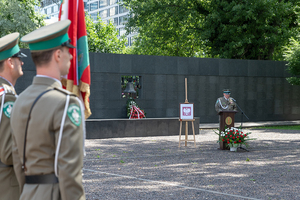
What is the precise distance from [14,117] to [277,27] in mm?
28403

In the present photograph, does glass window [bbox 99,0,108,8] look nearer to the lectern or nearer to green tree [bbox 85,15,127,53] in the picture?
green tree [bbox 85,15,127,53]

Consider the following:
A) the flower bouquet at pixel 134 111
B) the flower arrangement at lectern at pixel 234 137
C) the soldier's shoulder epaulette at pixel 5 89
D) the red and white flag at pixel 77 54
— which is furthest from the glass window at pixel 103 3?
the soldier's shoulder epaulette at pixel 5 89

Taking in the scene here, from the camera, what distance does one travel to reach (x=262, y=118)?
27969 mm

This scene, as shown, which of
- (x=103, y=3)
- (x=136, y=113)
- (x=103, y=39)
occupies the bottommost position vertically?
(x=136, y=113)

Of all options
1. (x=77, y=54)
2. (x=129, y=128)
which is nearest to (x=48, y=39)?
(x=77, y=54)

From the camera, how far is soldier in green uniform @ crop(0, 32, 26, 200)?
301 cm

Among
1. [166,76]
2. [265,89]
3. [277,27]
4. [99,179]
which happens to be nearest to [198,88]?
[166,76]

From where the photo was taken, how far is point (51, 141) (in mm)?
2359

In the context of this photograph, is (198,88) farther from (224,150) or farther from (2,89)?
(2,89)

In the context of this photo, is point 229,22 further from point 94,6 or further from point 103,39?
point 94,6

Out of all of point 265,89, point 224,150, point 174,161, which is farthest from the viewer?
point 265,89

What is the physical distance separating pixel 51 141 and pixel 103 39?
5468cm

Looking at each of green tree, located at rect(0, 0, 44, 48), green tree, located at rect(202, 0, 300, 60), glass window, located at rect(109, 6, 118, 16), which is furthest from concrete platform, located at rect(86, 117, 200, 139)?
glass window, located at rect(109, 6, 118, 16)

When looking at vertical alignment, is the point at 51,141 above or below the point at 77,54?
below
